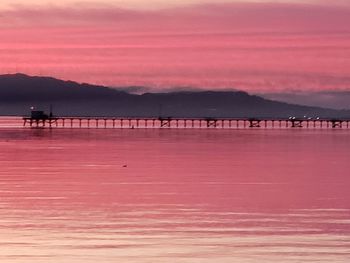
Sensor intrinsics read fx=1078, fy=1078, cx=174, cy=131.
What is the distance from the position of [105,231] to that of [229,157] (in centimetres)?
3768

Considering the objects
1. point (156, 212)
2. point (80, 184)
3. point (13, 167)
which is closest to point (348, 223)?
point (156, 212)

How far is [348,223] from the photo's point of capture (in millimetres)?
27062

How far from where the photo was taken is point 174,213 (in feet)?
97.3

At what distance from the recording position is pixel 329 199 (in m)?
34.1

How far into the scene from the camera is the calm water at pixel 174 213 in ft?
72.6

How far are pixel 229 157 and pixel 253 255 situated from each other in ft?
135

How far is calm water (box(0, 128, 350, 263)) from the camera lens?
22.1m

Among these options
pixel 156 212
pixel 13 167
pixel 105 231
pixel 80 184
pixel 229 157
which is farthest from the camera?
pixel 229 157

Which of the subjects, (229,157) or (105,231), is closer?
(105,231)

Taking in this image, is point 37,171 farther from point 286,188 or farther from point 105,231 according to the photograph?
point 105,231

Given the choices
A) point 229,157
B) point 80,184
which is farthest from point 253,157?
point 80,184

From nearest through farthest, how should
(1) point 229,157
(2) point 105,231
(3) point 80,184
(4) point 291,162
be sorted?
(2) point 105,231
(3) point 80,184
(4) point 291,162
(1) point 229,157

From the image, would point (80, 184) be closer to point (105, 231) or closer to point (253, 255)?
point (105, 231)

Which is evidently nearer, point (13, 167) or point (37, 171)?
point (37, 171)
